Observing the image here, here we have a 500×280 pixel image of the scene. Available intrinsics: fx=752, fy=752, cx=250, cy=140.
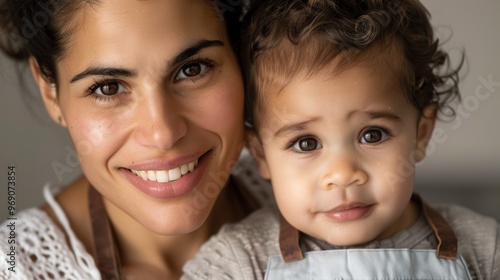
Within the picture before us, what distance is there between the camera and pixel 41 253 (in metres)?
1.52

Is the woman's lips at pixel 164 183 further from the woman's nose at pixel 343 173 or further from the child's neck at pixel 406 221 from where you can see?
the child's neck at pixel 406 221

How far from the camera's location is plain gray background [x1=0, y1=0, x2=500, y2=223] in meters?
2.13

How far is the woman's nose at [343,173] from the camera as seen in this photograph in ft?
4.43

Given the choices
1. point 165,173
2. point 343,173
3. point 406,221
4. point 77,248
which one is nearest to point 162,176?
point 165,173

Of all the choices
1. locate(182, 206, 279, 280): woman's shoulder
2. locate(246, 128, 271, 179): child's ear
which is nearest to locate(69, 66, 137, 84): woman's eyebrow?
locate(246, 128, 271, 179): child's ear

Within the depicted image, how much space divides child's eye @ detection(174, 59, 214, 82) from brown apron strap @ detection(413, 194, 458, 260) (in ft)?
1.78

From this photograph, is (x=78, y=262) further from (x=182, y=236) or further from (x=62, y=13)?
(x=62, y=13)

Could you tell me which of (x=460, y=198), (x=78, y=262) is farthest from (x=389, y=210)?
(x=460, y=198)

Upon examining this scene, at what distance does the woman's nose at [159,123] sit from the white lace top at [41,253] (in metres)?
0.31

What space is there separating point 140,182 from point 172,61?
26 cm

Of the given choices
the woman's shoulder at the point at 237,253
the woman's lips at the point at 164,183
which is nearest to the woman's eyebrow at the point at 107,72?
the woman's lips at the point at 164,183

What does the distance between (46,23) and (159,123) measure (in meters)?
0.33

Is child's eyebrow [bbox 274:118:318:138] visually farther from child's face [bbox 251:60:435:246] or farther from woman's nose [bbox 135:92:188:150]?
woman's nose [bbox 135:92:188:150]

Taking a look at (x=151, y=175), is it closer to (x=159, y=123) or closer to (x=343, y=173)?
(x=159, y=123)
